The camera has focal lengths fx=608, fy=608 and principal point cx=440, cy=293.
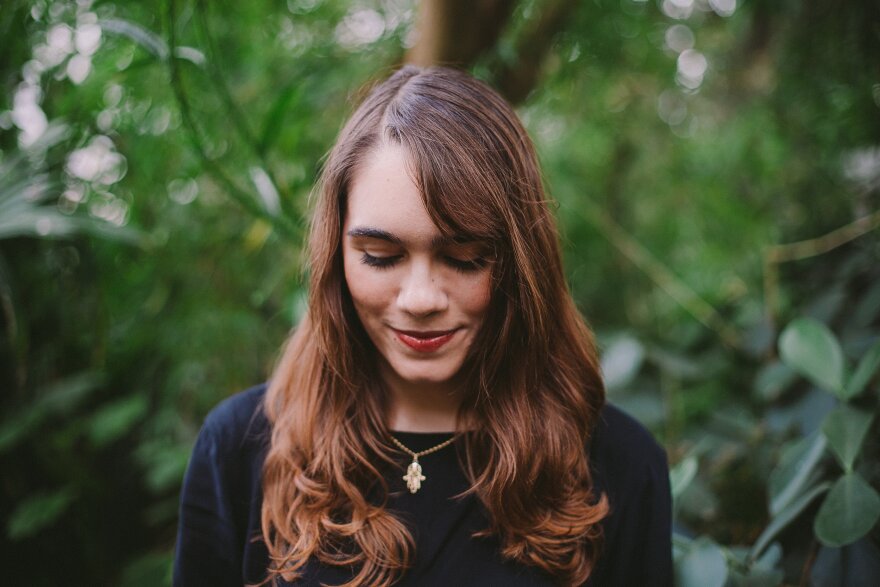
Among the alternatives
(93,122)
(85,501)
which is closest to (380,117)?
(93,122)

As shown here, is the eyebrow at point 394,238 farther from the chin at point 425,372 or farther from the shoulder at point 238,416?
the shoulder at point 238,416

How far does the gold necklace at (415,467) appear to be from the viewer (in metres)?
1.03

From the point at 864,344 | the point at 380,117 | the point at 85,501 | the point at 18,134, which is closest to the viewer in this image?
the point at 380,117

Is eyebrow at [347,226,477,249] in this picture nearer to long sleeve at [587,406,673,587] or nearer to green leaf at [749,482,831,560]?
long sleeve at [587,406,673,587]

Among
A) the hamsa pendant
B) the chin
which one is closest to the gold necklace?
the hamsa pendant

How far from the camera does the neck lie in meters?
1.08

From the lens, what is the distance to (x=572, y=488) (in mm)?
1033

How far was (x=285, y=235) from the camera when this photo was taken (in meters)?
1.32

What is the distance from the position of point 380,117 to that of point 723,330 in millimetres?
1354

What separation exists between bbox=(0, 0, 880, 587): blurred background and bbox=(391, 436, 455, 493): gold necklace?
0.49 meters

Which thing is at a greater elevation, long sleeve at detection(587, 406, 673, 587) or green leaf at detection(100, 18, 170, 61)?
green leaf at detection(100, 18, 170, 61)

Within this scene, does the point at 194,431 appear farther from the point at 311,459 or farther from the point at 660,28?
the point at 660,28

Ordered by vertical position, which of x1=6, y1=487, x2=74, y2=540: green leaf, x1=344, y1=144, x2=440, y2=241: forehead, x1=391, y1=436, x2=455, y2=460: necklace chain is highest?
x1=344, y1=144, x2=440, y2=241: forehead

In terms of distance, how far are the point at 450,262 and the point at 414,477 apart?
0.38 meters
